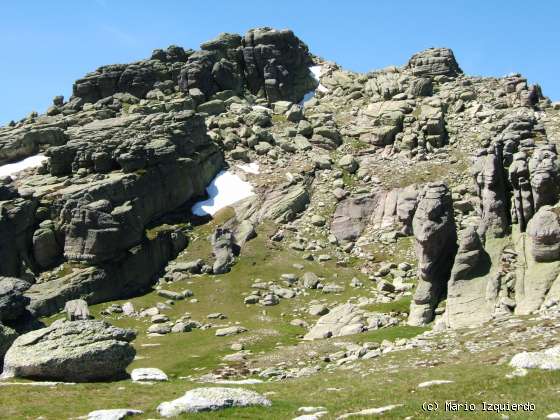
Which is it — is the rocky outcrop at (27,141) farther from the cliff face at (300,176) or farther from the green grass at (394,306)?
the green grass at (394,306)

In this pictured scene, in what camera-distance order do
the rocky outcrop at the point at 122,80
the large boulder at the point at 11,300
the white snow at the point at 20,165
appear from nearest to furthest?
the large boulder at the point at 11,300
the white snow at the point at 20,165
the rocky outcrop at the point at 122,80

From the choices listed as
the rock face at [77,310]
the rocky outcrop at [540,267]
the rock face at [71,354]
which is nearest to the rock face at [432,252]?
the rocky outcrop at [540,267]

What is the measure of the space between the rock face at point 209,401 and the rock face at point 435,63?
127 meters

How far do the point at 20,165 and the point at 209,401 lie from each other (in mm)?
103329

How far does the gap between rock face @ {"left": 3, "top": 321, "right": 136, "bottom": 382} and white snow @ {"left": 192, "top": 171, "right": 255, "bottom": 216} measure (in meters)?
64.8

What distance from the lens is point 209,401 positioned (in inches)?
925

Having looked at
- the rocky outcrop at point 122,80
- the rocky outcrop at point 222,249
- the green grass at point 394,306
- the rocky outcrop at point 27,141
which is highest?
the rocky outcrop at point 122,80

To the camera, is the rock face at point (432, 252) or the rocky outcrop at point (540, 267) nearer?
the rocky outcrop at point (540, 267)

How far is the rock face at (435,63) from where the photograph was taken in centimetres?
13965

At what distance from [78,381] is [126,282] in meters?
51.9

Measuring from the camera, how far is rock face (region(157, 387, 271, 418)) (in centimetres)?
2322

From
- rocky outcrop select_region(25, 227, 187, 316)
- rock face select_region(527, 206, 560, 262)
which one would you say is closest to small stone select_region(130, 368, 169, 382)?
rock face select_region(527, 206, 560, 262)

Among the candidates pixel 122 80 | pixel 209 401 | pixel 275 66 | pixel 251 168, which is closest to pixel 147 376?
pixel 209 401

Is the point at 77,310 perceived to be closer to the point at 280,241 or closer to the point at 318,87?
the point at 280,241
